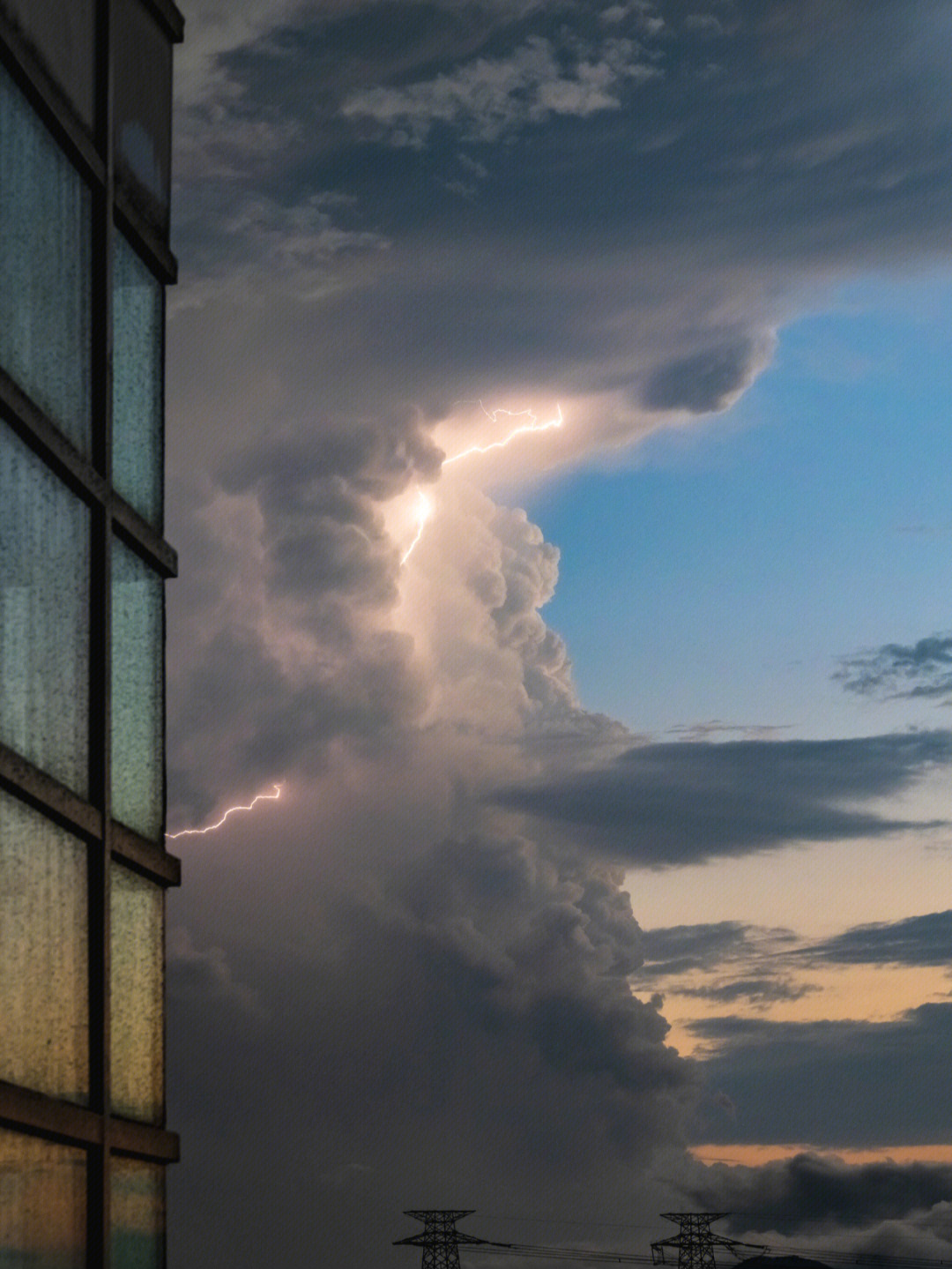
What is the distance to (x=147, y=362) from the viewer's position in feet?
60.7

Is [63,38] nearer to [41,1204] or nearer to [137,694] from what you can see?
[137,694]

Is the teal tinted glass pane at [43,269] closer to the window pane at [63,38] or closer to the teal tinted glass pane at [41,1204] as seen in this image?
the window pane at [63,38]

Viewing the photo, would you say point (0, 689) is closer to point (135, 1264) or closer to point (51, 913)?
point (51, 913)

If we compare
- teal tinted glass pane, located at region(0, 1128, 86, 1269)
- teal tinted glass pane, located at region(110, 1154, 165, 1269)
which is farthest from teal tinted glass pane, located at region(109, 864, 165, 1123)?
teal tinted glass pane, located at region(0, 1128, 86, 1269)

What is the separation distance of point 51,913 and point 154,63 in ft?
31.1

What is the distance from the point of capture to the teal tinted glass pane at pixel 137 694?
56.1ft

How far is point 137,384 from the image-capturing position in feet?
59.8

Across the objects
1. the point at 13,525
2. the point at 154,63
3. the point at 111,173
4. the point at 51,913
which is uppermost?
the point at 154,63

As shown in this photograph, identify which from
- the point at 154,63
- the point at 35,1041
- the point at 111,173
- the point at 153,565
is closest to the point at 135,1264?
the point at 35,1041

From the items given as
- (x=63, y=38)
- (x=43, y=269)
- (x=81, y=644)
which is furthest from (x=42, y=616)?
(x=63, y=38)

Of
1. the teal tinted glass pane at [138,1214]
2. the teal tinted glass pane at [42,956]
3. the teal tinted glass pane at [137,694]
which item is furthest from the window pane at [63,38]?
the teal tinted glass pane at [138,1214]

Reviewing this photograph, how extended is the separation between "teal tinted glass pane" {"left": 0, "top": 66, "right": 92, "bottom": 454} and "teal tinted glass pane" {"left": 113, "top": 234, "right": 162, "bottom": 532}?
105 cm

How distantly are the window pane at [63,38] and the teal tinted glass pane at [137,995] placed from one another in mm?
7247

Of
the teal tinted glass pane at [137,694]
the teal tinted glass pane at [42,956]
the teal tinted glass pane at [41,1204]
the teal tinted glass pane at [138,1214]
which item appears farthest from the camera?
the teal tinted glass pane at [137,694]
